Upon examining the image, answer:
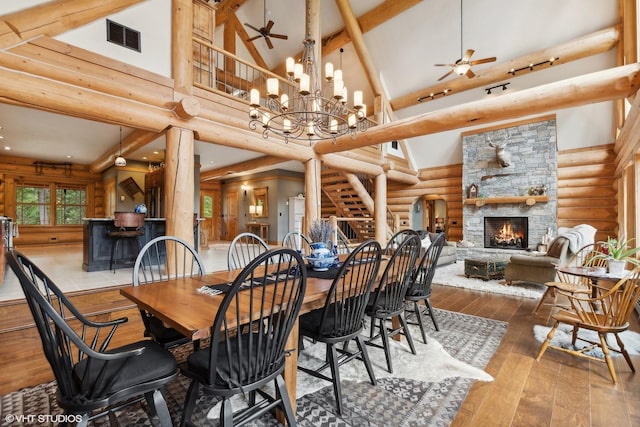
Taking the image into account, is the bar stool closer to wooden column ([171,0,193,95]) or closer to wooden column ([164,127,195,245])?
wooden column ([164,127,195,245])

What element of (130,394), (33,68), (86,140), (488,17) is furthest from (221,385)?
(488,17)

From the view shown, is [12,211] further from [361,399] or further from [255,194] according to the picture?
[361,399]

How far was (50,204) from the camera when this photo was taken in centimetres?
866

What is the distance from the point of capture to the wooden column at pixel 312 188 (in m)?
6.36

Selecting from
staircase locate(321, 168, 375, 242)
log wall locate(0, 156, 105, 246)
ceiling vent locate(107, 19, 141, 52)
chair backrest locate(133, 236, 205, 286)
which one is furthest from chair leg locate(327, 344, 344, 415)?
log wall locate(0, 156, 105, 246)

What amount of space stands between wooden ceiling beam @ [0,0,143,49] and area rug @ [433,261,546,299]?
6.19 m

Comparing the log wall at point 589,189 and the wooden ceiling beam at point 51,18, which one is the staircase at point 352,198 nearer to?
the log wall at point 589,189

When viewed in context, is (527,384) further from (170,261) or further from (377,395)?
(170,261)

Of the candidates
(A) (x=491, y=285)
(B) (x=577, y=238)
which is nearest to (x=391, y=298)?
(A) (x=491, y=285)

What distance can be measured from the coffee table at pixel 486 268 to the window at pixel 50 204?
10673 mm

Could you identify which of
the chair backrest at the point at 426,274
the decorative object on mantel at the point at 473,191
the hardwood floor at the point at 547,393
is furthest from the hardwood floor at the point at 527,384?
the decorative object on mantel at the point at 473,191

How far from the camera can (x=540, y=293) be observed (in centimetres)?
468

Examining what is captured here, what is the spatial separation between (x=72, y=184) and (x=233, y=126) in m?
7.18

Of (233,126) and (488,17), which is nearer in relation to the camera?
(233,126)
